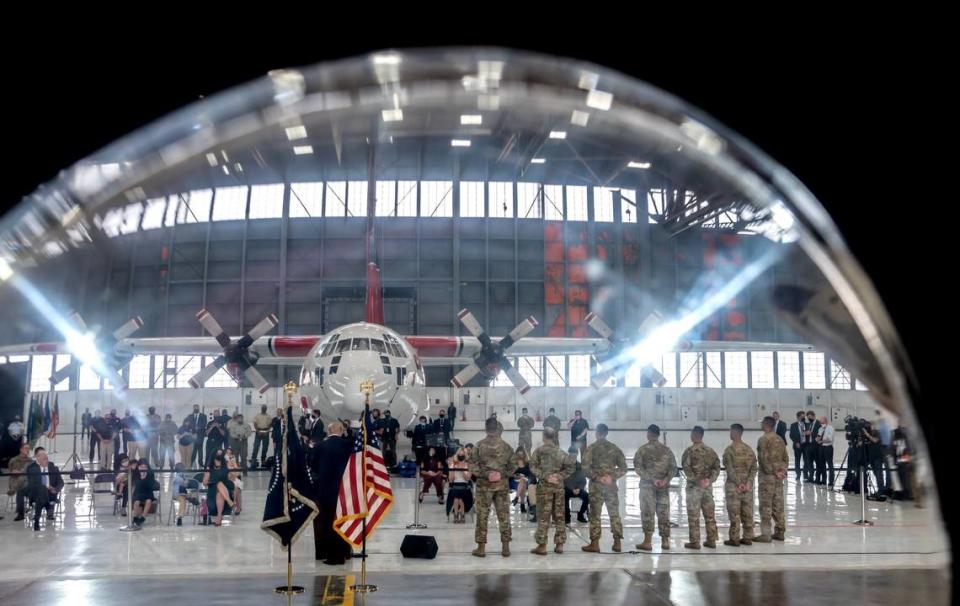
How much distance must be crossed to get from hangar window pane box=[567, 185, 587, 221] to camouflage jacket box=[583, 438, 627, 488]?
3147 cm

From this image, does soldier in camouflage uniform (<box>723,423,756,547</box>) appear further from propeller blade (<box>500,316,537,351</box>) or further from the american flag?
propeller blade (<box>500,316,537,351</box>)

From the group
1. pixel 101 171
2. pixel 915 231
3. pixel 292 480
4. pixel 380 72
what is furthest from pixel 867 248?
pixel 292 480

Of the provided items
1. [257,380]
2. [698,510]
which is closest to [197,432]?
[257,380]

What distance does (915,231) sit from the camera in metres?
3.14

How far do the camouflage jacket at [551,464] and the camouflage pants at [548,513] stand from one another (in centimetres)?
9

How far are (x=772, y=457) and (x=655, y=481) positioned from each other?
208 centimetres

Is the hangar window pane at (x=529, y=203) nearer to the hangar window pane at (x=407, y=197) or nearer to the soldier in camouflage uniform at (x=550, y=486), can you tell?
the hangar window pane at (x=407, y=197)

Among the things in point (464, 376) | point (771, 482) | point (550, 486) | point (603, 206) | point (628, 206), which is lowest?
point (771, 482)

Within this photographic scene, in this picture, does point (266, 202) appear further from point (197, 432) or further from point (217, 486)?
point (217, 486)

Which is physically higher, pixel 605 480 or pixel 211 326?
pixel 211 326

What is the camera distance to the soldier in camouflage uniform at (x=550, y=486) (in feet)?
35.2

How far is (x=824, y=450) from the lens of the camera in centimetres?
1955

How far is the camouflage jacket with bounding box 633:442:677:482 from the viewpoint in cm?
1107

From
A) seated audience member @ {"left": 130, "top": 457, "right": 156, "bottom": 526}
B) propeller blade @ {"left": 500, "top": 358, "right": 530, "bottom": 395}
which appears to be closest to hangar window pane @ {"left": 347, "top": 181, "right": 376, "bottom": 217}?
propeller blade @ {"left": 500, "top": 358, "right": 530, "bottom": 395}
